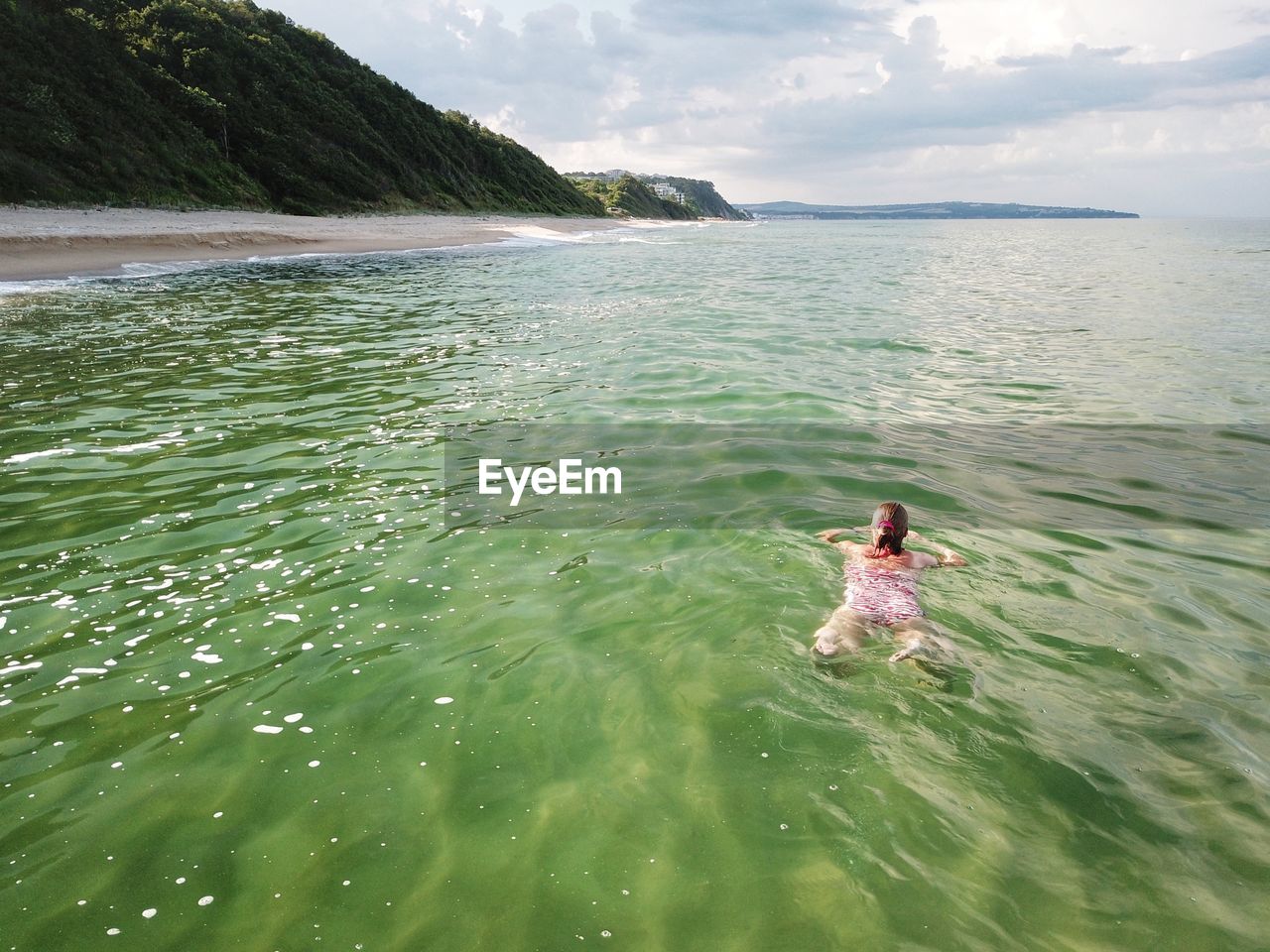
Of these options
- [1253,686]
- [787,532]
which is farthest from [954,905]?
[787,532]

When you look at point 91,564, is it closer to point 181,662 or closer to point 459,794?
point 181,662

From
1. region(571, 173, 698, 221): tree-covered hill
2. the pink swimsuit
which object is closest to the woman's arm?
the pink swimsuit

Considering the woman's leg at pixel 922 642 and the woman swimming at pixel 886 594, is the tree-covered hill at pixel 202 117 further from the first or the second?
the woman's leg at pixel 922 642

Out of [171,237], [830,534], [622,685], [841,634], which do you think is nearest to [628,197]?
[171,237]

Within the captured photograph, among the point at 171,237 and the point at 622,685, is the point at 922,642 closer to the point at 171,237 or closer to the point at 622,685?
the point at 622,685

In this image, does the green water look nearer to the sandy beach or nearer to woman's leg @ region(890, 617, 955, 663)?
woman's leg @ region(890, 617, 955, 663)

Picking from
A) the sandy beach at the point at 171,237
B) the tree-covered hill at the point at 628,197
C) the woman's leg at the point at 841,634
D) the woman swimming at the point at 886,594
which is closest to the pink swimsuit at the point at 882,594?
the woman swimming at the point at 886,594
